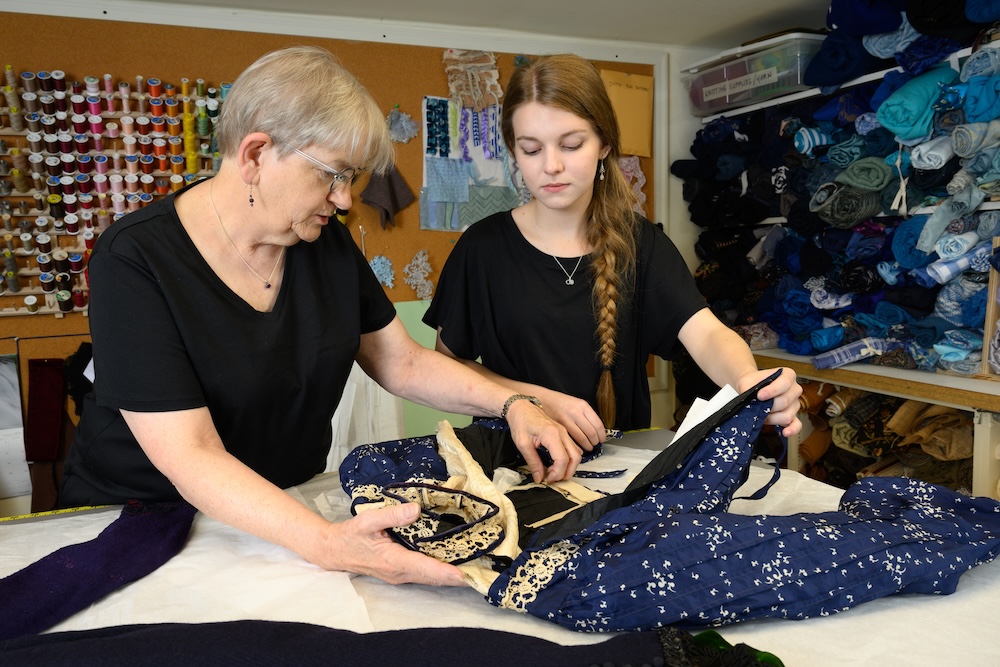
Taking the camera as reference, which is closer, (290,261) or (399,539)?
(399,539)

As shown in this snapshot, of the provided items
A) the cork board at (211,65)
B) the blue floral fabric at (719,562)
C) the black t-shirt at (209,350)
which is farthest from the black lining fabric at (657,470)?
the cork board at (211,65)

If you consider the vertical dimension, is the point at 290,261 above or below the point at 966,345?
above

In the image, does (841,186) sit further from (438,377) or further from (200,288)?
(200,288)

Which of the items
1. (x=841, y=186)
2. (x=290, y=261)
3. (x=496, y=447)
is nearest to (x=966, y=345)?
(x=841, y=186)

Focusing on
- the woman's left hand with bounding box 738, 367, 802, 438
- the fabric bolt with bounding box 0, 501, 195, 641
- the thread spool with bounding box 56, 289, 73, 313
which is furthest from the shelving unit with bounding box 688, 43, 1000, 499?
the thread spool with bounding box 56, 289, 73, 313

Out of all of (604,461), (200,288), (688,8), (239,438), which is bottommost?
(604,461)

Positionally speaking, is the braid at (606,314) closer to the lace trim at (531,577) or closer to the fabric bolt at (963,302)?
the lace trim at (531,577)

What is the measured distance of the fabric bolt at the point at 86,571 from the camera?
94 cm

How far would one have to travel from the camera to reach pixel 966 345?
281 cm

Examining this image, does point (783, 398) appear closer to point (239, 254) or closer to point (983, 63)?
point (239, 254)

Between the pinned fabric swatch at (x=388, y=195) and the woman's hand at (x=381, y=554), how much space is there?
2.60 meters

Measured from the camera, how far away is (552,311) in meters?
1.83

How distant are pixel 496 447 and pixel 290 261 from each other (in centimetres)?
51

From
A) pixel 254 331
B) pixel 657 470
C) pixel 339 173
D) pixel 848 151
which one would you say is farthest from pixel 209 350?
pixel 848 151
